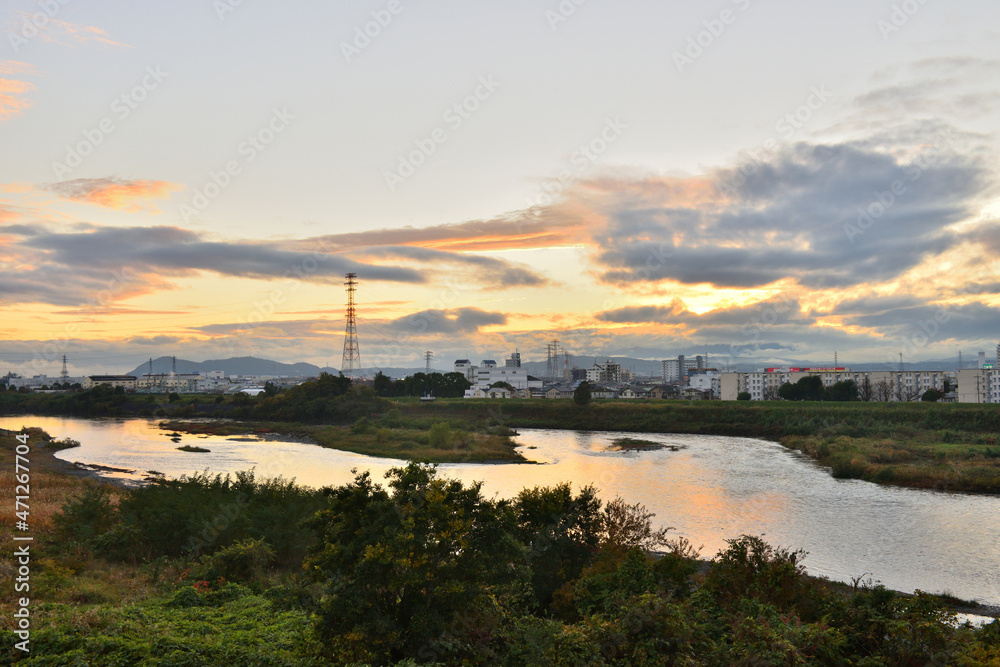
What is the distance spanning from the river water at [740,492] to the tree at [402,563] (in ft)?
49.9

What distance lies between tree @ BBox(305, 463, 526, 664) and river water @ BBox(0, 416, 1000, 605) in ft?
49.9

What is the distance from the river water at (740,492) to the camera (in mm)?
22547

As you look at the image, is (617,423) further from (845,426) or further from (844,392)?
(844,392)

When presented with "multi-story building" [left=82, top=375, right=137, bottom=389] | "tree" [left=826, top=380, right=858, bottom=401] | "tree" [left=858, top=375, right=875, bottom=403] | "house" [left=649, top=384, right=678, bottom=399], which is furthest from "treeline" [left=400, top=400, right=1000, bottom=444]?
"multi-story building" [left=82, top=375, right=137, bottom=389]

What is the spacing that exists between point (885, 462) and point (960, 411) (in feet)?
86.8

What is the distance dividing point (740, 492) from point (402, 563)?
29.7 meters

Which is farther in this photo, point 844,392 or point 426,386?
point 426,386

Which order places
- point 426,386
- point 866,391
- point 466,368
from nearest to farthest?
point 866,391, point 426,386, point 466,368

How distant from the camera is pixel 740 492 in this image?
34.6 meters

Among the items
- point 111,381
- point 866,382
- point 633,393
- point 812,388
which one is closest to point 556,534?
point 812,388

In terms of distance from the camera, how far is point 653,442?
58969 millimetres

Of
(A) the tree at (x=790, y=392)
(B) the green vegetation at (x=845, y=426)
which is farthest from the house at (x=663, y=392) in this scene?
(B) the green vegetation at (x=845, y=426)

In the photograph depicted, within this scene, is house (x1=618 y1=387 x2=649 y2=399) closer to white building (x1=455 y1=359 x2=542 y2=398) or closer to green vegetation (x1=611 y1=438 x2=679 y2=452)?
white building (x1=455 y1=359 x2=542 y2=398)

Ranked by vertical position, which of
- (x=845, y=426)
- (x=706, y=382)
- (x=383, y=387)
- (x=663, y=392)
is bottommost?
(x=845, y=426)
